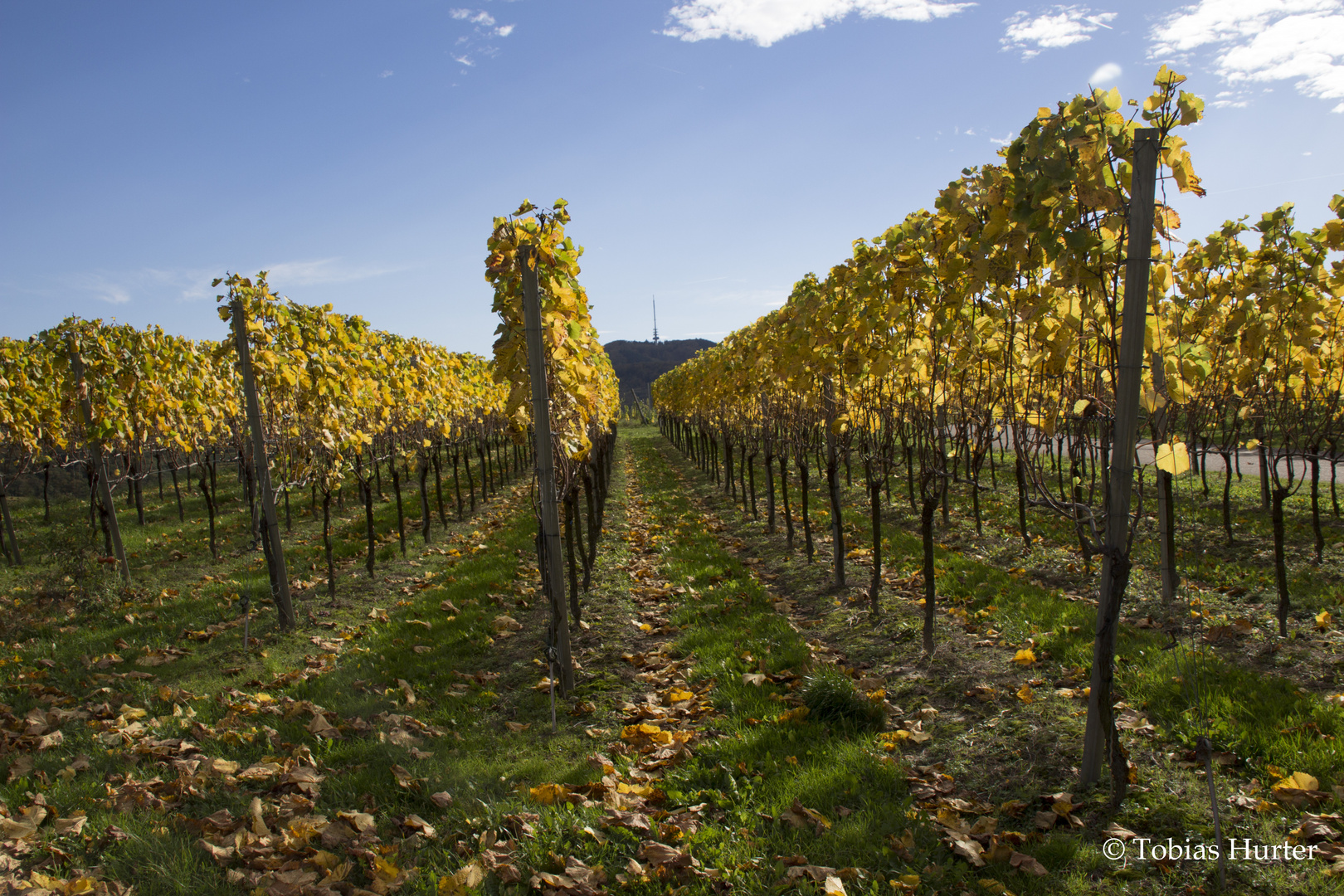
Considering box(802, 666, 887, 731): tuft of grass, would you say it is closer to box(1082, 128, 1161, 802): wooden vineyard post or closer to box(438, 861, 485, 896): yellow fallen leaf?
box(1082, 128, 1161, 802): wooden vineyard post

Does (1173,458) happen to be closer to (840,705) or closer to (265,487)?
(840,705)

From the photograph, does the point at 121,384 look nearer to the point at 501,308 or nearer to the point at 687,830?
the point at 501,308

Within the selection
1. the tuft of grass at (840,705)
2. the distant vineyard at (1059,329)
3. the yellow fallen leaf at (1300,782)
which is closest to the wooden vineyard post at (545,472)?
the tuft of grass at (840,705)

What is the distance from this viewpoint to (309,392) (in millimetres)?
8039

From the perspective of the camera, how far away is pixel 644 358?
15325 centimetres

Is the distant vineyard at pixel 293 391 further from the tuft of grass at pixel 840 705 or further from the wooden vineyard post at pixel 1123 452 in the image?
the wooden vineyard post at pixel 1123 452

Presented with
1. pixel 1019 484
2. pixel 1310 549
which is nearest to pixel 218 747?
pixel 1019 484

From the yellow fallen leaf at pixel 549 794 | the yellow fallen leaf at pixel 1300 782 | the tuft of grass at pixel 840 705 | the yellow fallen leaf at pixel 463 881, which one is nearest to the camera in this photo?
the yellow fallen leaf at pixel 463 881

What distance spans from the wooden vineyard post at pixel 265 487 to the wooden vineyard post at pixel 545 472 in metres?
3.38

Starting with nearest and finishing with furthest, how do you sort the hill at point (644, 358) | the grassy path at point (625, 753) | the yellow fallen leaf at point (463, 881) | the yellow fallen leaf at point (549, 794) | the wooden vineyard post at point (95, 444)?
1. the yellow fallen leaf at point (463, 881)
2. the grassy path at point (625, 753)
3. the yellow fallen leaf at point (549, 794)
4. the wooden vineyard post at point (95, 444)
5. the hill at point (644, 358)

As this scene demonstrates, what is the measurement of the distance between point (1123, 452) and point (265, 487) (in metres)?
7.41

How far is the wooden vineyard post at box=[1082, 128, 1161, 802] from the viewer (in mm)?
2883

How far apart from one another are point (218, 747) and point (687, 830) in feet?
10.1

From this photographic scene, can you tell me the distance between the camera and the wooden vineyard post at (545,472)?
483cm
